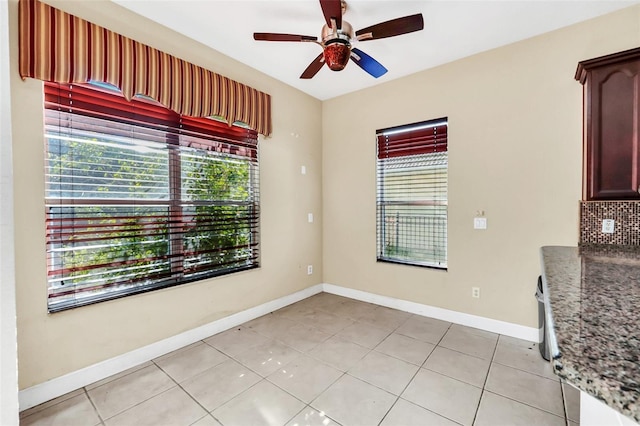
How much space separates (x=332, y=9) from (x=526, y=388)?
9.56 feet

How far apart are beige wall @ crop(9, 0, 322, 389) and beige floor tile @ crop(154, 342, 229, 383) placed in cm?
21

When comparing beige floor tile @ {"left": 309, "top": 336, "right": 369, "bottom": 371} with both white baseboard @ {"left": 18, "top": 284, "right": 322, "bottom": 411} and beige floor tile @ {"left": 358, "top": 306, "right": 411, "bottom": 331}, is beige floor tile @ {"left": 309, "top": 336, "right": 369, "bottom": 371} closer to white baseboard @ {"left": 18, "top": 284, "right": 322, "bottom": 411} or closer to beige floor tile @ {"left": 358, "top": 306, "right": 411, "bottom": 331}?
beige floor tile @ {"left": 358, "top": 306, "right": 411, "bottom": 331}

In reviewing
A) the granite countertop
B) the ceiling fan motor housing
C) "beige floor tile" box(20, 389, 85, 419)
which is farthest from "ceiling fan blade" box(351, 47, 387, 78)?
"beige floor tile" box(20, 389, 85, 419)

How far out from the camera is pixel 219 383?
205 centimetres

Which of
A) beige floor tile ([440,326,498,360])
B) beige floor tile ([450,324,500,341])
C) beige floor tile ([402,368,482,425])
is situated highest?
beige floor tile ([450,324,500,341])

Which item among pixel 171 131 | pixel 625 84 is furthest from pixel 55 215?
pixel 625 84

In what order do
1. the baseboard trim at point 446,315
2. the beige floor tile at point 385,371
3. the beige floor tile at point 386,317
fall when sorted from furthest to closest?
the beige floor tile at point 386,317 < the baseboard trim at point 446,315 < the beige floor tile at point 385,371

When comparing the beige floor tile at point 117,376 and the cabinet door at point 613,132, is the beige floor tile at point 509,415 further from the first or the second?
the beige floor tile at point 117,376

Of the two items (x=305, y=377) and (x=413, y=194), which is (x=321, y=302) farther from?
(x=413, y=194)

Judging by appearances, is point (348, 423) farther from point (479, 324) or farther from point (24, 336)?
point (24, 336)

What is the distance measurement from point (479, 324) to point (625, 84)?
233 centimetres

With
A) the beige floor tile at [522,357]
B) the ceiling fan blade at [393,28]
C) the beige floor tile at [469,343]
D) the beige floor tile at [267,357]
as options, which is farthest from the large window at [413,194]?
the beige floor tile at [267,357]

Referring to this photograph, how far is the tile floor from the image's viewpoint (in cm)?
172

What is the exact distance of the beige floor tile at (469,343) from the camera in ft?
8.07
